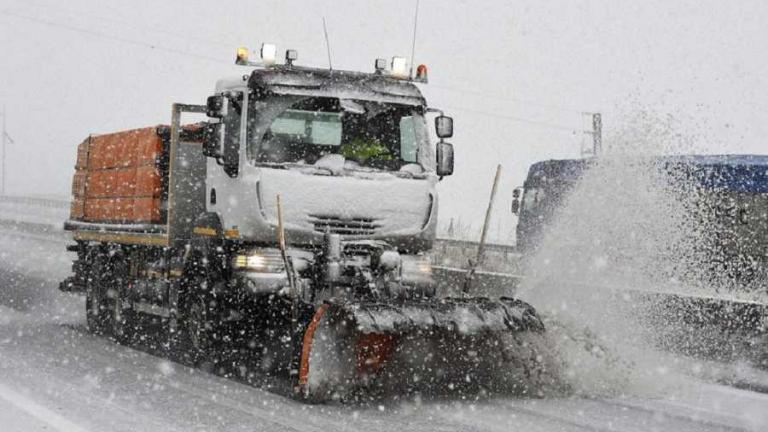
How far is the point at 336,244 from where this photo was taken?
9.48 metres

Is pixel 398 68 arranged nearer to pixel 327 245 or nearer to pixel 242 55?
pixel 242 55

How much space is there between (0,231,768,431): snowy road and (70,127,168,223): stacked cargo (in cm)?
181

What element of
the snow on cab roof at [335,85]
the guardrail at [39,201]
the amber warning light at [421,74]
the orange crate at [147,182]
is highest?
the amber warning light at [421,74]

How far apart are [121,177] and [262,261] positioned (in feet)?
13.0

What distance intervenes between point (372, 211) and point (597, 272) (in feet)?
22.0

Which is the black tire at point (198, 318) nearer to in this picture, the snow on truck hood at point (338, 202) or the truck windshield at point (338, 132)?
the snow on truck hood at point (338, 202)

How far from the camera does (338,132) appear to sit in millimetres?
9906

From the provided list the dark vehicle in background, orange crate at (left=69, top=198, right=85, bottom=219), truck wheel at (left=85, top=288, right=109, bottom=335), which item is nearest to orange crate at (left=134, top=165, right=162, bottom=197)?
truck wheel at (left=85, top=288, right=109, bottom=335)

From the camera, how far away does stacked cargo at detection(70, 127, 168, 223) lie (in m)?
11.8

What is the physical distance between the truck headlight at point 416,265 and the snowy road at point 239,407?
1.68 metres

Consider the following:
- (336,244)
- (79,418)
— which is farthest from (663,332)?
(79,418)

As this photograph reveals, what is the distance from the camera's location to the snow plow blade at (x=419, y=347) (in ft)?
26.9

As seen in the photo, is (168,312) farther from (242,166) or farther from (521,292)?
(521,292)

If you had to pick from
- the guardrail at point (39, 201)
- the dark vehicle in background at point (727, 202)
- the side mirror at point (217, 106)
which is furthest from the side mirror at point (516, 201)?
the guardrail at point (39, 201)
